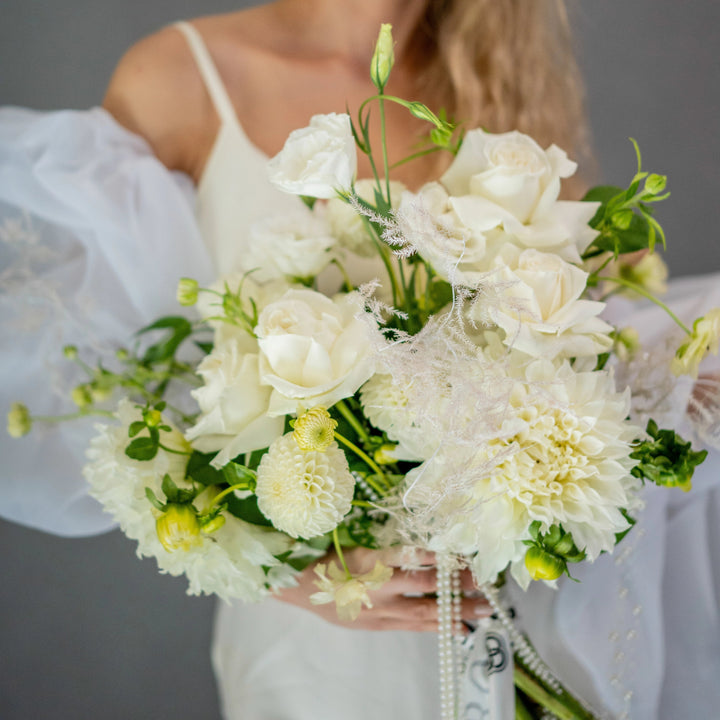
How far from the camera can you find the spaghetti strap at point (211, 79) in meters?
0.86

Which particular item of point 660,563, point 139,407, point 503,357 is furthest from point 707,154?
point 139,407

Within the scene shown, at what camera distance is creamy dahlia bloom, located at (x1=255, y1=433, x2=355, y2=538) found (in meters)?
0.37

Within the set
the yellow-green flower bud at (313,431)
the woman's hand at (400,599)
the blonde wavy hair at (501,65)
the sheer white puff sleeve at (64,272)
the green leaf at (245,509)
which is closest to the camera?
the yellow-green flower bud at (313,431)

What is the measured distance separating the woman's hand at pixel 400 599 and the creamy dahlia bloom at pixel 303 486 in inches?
5.8

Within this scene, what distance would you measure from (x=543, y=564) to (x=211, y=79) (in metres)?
0.77

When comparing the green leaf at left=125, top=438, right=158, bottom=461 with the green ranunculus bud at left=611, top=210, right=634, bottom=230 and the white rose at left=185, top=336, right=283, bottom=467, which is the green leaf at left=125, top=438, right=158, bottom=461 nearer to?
the white rose at left=185, top=336, right=283, bottom=467

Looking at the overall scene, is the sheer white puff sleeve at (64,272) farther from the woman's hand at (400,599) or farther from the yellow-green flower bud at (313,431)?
the yellow-green flower bud at (313,431)

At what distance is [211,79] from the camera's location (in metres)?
0.86

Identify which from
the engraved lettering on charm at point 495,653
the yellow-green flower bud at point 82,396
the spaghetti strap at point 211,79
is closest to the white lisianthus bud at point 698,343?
the engraved lettering on charm at point 495,653

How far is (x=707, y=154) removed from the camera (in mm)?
1182

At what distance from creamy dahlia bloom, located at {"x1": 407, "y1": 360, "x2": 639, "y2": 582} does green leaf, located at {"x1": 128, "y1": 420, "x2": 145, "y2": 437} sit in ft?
0.65

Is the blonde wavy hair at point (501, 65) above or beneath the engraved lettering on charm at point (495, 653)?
above

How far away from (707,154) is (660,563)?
0.88 metres

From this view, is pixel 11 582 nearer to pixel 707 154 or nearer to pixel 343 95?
pixel 343 95
